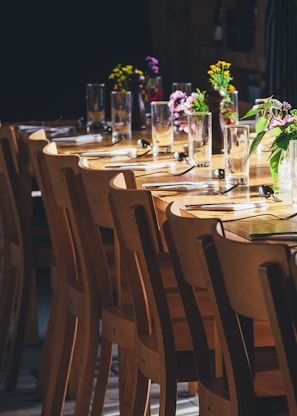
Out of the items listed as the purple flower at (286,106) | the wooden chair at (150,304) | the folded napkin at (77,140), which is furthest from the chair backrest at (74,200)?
the folded napkin at (77,140)

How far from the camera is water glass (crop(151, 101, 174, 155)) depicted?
4.65 m

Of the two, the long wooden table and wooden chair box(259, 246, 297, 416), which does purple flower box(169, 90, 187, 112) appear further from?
wooden chair box(259, 246, 297, 416)

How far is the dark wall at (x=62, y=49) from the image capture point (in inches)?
343

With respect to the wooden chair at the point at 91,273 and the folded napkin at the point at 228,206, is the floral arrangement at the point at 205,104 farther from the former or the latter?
the folded napkin at the point at 228,206

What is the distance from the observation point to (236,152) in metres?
3.67

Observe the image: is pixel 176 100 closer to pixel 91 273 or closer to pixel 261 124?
pixel 261 124

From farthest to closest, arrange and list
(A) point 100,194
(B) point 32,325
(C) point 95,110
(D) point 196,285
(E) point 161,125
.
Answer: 1. (C) point 95,110
2. (B) point 32,325
3. (E) point 161,125
4. (A) point 100,194
5. (D) point 196,285

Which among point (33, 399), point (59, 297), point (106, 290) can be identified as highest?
point (106, 290)

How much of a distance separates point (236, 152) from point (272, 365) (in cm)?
97

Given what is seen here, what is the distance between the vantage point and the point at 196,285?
8.24 ft

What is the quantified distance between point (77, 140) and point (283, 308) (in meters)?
3.38

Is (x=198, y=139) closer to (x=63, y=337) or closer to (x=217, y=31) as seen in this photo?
(x=63, y=337)

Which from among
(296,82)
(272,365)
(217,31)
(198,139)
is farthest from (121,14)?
(272,365)

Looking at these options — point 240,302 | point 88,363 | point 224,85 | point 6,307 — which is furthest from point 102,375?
point 240,302
